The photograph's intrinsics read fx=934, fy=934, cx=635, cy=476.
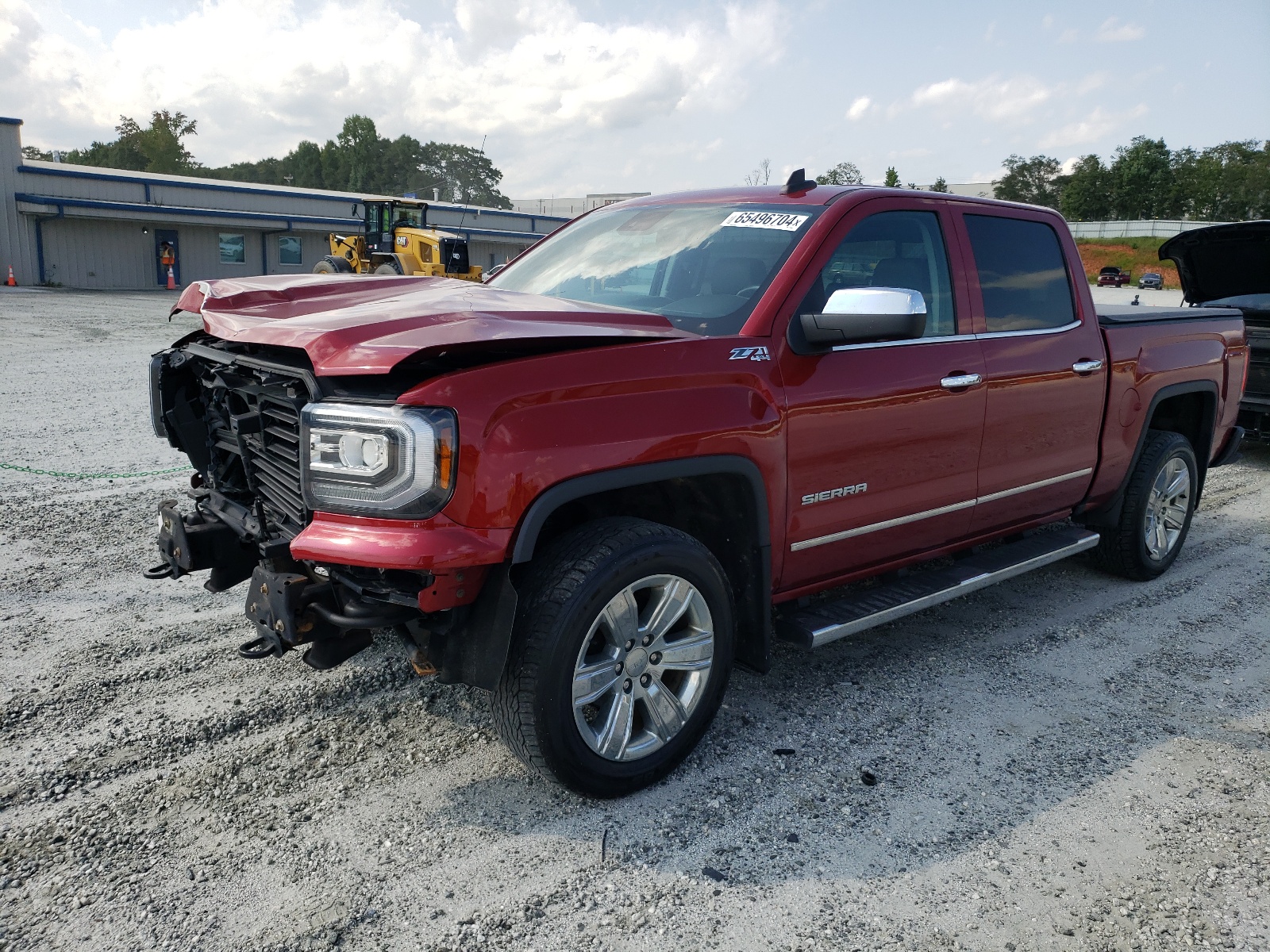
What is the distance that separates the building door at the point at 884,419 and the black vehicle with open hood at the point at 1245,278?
561 centimetres

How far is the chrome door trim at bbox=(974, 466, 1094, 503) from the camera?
427cm

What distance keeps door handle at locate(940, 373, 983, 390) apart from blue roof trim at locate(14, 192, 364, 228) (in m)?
29.8

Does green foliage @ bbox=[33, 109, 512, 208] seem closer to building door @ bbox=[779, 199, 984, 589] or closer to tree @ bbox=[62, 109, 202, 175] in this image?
tree @ bbox=[62, 109, 202, 175]

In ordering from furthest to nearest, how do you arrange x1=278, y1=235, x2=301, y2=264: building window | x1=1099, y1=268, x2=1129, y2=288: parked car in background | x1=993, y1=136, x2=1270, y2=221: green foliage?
x1=993, y1=136, x2=1270, y2=221: green foliage < x1=1099, y1=268, x2=1129, y2=288: parked car in background < x1=278, y1=235, x2=301, y2=264: building window

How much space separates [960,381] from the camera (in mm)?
3904

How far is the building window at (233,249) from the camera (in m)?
37.2

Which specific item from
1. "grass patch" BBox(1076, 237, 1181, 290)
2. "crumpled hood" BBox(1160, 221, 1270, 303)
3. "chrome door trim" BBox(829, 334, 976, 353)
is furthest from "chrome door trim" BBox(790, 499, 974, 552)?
"grass patch" BBox(1076, 237, 1181, 290)

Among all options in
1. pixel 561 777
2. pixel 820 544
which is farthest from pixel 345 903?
pixel 820 544

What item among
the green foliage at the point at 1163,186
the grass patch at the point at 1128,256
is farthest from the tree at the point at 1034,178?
the grass patch at the point at 1128,256

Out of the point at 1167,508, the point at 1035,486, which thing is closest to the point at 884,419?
the point at 1035,486

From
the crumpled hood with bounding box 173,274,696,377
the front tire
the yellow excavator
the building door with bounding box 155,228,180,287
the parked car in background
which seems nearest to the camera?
the crumpled hood with bounding box 173,274,696,377

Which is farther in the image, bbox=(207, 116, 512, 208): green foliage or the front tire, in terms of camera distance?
bbox=(207, 116, 512, 208): green foliage

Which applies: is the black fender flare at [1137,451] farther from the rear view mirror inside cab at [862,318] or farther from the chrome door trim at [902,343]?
the rear view mirror inside cab at [862,318]

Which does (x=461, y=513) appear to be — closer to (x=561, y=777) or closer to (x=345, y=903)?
(x=561, y=777)
